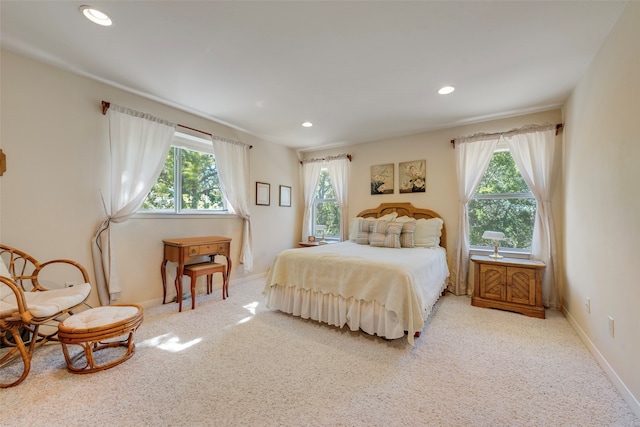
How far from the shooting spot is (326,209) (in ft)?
17.0

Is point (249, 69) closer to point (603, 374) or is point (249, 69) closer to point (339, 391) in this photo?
point (339, 391)

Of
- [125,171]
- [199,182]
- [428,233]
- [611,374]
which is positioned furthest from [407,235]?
[125,171]

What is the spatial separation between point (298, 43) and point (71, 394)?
2876 millimetres

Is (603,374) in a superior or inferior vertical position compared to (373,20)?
inferior

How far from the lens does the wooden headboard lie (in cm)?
392

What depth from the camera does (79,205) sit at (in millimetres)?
2566

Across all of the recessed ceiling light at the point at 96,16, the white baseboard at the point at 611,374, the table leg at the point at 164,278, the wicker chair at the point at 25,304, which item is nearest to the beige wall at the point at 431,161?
the white baseboard at the point at 611,374

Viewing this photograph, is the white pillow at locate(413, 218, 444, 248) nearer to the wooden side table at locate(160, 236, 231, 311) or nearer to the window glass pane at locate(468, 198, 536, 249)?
A: the window glass pane at locate(468, 198, 536, 249)

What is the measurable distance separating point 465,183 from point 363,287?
2.37 metres

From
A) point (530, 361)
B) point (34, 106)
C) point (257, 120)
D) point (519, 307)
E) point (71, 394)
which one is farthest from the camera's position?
point (257, 120)

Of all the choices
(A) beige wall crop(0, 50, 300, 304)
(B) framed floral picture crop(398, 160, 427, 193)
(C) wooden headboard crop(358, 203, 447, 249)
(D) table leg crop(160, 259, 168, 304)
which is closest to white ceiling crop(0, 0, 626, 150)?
(A) beige wall crop(0, 50, 300, 304)

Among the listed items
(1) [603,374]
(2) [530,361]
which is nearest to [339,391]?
(2) [530,361]

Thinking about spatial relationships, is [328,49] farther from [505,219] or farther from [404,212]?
[505,219]

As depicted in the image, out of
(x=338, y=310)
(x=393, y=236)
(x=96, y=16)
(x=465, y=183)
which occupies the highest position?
(x=96, y=16)
